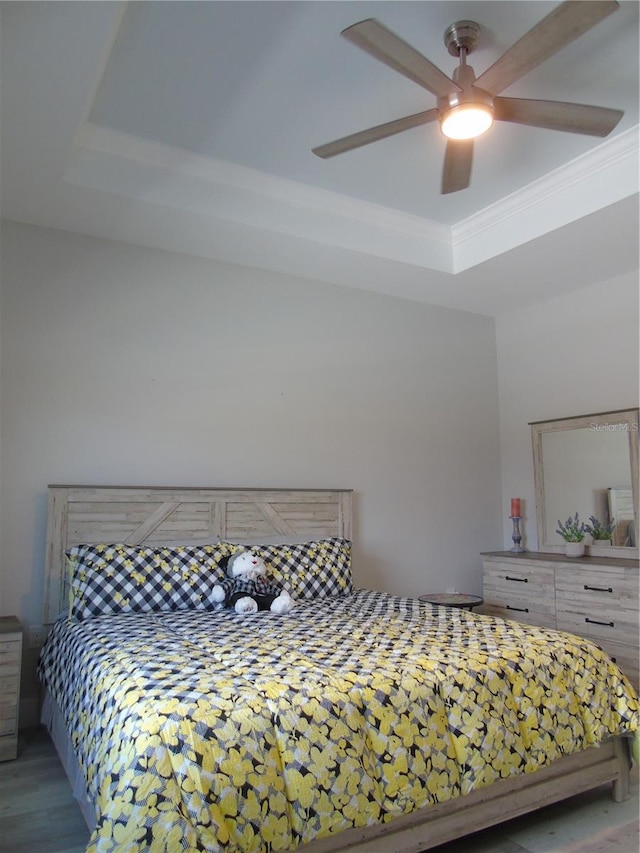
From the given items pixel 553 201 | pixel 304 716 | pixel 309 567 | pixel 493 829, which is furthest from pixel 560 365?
pixel 304 716

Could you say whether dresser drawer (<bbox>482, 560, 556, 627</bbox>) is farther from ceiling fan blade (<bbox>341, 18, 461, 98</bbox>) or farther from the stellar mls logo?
ceiling fan blade (<bbox>341, 18, 461, 98</bbox>)

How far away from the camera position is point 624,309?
4.27m

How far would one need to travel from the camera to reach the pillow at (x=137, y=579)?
9.80ft

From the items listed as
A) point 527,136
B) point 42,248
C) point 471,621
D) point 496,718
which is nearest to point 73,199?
point 42,248

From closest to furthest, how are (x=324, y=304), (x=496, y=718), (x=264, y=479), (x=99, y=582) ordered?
1. (x=496, y=718)
2. (x=99, y=582)
3. (x=264, y=479)
4. (x=324, y=304)

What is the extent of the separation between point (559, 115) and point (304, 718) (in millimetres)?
2334

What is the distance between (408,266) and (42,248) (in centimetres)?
221

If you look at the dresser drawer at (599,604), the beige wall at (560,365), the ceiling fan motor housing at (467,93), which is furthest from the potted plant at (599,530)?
the ceiling fan motor housing at (467,93)

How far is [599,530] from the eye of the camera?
4.23 m

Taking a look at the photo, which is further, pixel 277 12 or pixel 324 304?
pixel 324 304

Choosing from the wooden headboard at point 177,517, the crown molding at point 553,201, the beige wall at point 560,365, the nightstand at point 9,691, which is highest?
the crown molding at point 553,201

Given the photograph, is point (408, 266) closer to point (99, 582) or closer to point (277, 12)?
point (277, 12)

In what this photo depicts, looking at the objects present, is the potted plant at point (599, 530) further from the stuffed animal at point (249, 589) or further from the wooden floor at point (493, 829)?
the stuffed animal at point (249, 589)

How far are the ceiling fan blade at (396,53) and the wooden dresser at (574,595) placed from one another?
2.82 metres
